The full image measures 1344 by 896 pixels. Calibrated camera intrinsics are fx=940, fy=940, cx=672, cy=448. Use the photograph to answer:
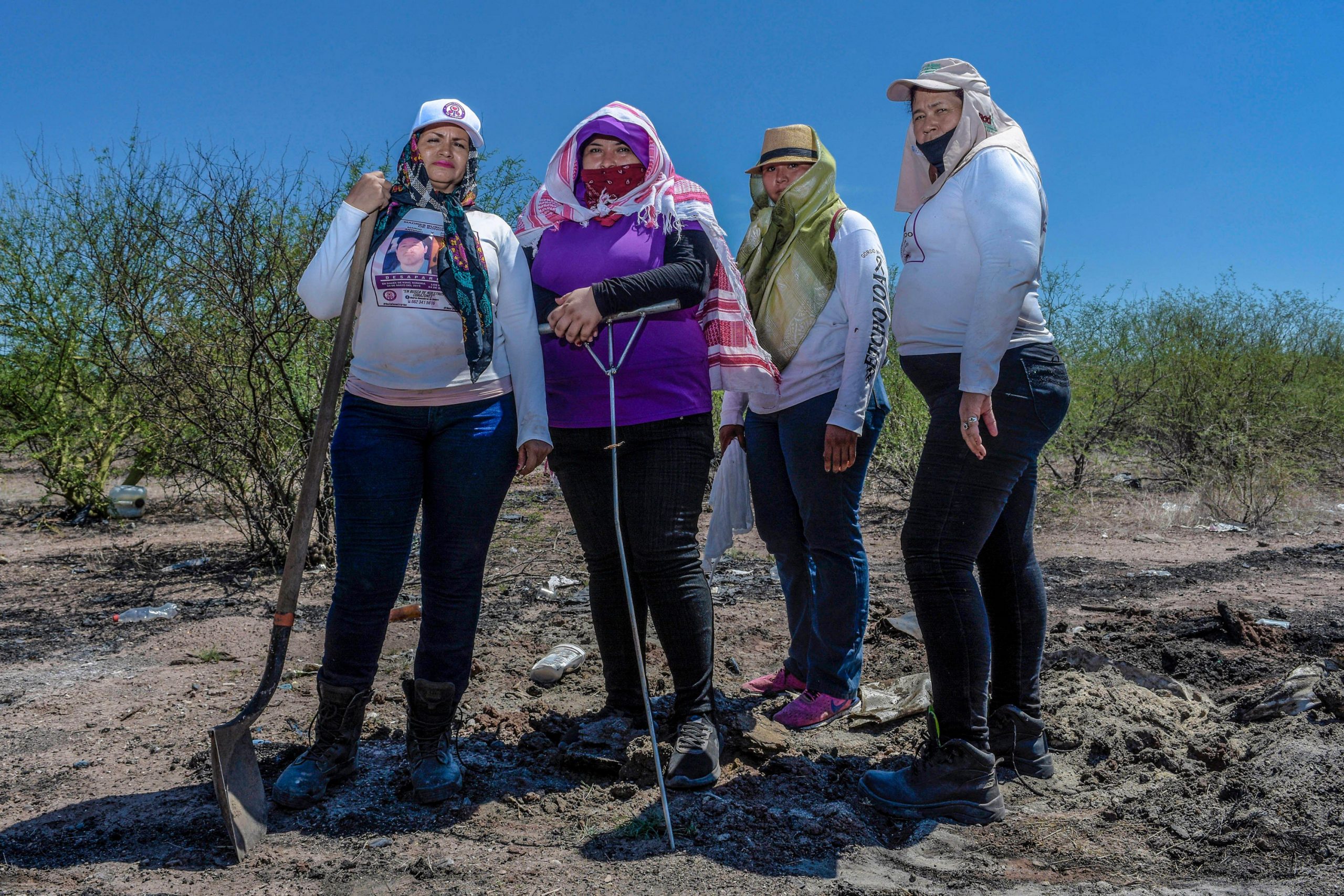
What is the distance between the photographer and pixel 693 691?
284 cm

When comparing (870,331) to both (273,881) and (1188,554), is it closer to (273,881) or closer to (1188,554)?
(273,881)

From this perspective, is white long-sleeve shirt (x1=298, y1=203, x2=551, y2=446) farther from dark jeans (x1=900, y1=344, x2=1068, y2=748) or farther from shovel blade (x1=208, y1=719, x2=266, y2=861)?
dark jeans (x1=900, y1=344, x2=1068, y2=748)

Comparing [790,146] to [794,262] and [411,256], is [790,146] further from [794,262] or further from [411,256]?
[411,256]

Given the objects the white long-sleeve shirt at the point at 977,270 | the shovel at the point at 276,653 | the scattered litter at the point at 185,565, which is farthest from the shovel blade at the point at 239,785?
the scattered litter at the point at 185,565

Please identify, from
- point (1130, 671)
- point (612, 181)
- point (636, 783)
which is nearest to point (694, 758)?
point (636, 783)

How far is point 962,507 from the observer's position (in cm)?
250

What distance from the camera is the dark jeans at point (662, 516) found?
276 centimetres

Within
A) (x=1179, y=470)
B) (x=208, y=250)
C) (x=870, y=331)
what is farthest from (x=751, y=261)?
(x=1179, y=470)

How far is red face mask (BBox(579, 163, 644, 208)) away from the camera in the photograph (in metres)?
2.85

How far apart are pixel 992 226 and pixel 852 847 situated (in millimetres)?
1650

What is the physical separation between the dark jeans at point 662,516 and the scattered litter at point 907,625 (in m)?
1.99

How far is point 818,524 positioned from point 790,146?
140cm

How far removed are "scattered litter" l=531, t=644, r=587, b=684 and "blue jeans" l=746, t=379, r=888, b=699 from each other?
1014mm

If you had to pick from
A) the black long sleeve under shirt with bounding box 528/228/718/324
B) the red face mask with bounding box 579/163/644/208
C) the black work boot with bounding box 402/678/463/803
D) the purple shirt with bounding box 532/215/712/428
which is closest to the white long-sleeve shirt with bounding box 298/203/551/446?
the purple shirt with bounding box 532/215/712/428
